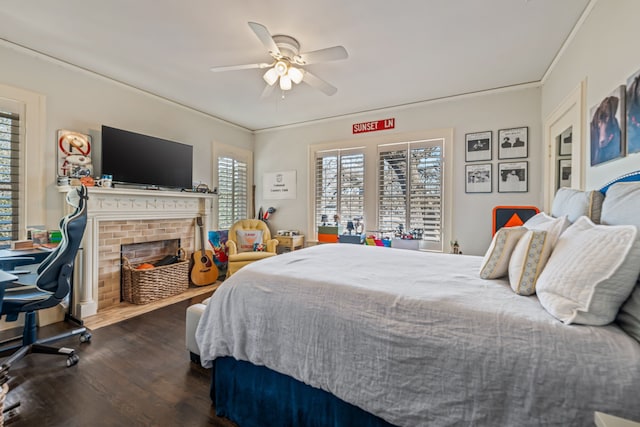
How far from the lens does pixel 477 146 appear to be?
3.43m

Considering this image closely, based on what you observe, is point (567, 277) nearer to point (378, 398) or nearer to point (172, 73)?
point (378, 398)

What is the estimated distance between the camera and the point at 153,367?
1913 mm

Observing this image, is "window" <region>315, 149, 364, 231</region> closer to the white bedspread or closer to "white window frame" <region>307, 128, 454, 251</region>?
"white window frame" <region>307, 128, 454, 251</region>

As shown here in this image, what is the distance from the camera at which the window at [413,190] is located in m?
3.70

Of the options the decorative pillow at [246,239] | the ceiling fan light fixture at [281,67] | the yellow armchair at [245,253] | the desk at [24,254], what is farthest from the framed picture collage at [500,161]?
the desk at [24,254]

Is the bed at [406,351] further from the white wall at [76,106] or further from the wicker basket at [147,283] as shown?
the white wall at [76,106]

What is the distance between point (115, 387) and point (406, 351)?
1864 millimetres

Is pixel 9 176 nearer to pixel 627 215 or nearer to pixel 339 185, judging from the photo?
pixel 339 185

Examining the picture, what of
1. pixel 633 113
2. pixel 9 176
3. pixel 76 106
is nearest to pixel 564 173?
pixel 633 113

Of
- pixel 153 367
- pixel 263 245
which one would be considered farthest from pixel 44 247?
pixel 263 245

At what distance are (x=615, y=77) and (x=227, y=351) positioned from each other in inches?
110

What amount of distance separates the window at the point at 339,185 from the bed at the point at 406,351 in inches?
104

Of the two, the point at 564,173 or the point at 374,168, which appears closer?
the point at 564,173

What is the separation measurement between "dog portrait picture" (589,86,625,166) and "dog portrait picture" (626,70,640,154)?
0.21 feet
